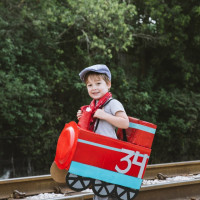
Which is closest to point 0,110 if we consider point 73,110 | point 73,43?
point 73,110

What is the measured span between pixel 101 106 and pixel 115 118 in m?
0.20

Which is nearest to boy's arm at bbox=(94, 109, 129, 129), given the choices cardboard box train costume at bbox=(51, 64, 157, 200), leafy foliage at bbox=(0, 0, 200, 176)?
cardboard box train costume at bbox=(51, 64, 157, 200)

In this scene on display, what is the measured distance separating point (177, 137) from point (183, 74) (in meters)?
2.53

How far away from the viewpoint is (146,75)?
42.3 ft

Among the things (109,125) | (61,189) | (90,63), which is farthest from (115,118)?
(90,63)

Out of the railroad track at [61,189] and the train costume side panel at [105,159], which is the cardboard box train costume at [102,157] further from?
the railroad track at [61,189]

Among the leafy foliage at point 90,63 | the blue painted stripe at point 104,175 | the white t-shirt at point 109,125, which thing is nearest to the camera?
the blue painted stripe at point 104,175

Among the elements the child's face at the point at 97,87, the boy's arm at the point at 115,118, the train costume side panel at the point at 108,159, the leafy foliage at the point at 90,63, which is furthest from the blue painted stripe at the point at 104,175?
the leafy foliage at the point at 90,63

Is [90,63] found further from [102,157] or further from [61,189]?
[102,157]

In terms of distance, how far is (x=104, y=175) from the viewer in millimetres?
2637

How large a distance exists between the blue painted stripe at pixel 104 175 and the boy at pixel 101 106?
22 cm

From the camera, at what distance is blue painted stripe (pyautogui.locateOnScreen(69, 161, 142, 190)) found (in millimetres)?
2574

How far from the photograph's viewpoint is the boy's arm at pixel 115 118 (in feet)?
8.59

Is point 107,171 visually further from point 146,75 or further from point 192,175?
point 146,75
